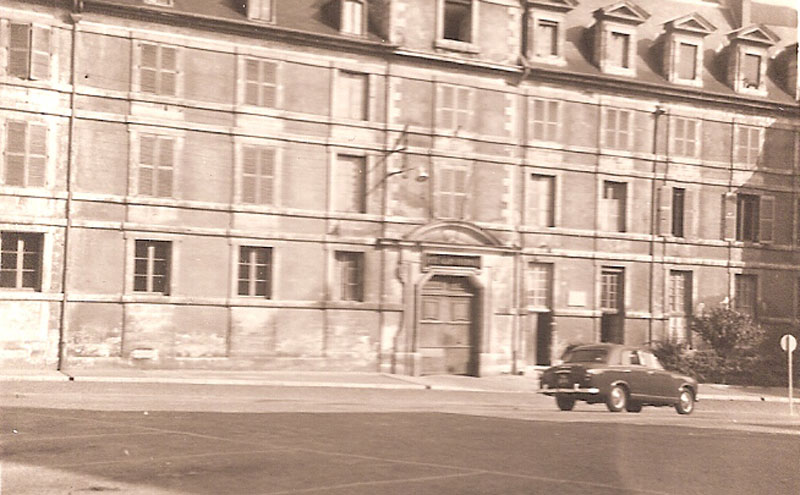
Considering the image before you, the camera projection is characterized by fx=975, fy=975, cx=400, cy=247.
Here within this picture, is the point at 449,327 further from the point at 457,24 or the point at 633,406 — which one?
the point at 633,406

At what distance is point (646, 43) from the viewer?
3478 centimetres

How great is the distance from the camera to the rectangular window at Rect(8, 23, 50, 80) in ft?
86.1

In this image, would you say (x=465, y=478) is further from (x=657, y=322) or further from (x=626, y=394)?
(x=657, y=322)

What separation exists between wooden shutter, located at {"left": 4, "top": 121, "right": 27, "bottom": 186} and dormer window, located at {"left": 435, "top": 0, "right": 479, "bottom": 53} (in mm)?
13240

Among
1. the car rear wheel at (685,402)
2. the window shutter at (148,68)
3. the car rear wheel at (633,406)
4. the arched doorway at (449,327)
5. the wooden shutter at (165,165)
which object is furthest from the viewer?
the arched doorway at (449,327)

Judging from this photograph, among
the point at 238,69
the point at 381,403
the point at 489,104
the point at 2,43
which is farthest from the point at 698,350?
the point at 2,43

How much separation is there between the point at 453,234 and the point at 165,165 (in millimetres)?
9670

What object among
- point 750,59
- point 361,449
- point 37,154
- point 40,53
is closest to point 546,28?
point 750,59

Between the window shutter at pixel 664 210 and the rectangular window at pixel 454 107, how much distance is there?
7122 mm

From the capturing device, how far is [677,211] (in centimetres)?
3347

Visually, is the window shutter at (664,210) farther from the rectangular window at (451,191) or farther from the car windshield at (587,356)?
the car windshield at (587,356)

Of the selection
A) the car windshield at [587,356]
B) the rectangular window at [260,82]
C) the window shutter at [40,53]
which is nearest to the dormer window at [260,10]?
the rectangular window at [260,82]

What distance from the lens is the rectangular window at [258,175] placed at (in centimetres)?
2922

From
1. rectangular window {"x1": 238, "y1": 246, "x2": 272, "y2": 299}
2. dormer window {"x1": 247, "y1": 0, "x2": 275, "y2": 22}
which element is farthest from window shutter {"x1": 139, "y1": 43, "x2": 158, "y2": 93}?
rectangular window {"x1": 238, "y1": 246, "x2": 272, "y2": 299}
